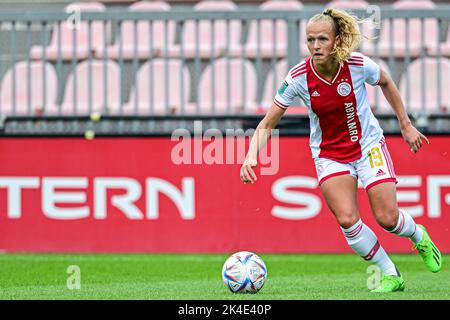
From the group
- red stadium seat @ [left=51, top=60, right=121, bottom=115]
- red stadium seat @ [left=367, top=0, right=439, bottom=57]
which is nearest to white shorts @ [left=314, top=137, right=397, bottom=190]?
red stadium seat @ [left=367, top=0, right=439, bottom=57]

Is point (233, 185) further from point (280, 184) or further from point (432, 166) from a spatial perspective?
point (432, 166)

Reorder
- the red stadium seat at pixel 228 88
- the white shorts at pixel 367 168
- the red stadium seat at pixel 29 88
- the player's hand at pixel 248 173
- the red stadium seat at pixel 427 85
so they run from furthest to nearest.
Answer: the red stadium seat at pixel 29 88 < the red stadium seat at pixel 228 88 < the red stadium seat at pixel 427 85 < the white shorts at pixel 367 168 < the player's hand at pixel 248 173

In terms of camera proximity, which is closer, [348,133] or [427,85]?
[348,133]

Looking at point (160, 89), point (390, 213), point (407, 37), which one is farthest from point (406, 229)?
point (160, 89)

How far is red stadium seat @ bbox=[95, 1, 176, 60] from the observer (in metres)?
12.8

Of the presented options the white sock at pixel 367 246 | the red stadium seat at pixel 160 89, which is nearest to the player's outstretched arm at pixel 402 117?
the white sock at pixel 367 246

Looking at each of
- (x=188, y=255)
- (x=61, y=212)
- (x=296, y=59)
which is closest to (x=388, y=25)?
(x=296, y=59)

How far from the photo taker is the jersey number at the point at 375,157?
8.64m

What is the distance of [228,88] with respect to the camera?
502 inches

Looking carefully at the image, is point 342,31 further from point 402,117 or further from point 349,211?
point 349,211

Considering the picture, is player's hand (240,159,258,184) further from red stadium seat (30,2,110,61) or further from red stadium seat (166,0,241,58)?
red stadium seat (30,2,110,61)

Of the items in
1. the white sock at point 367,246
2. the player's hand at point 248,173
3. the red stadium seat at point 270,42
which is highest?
the red stadium seat at point 270,42

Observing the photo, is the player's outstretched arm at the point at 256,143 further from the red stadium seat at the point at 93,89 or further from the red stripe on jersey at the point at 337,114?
the red stadium seat at the point at 93,89

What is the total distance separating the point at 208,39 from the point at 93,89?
1412 mm
